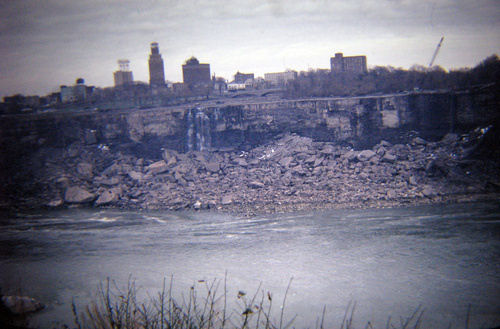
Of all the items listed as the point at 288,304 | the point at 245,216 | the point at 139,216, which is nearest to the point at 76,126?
the point at 139,216

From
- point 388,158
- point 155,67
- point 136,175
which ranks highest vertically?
point 155,67

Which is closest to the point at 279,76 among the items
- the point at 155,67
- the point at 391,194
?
the point at 155,67

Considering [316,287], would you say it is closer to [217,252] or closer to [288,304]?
[288,304]

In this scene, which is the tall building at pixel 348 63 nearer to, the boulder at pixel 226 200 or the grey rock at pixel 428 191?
the grey rock at pixel 428 191

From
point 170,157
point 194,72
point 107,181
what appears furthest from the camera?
point 194,72

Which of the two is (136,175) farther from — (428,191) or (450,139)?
(450,139)

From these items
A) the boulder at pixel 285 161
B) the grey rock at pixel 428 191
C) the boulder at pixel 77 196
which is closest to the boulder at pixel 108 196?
the boulder at pixel 77 196
